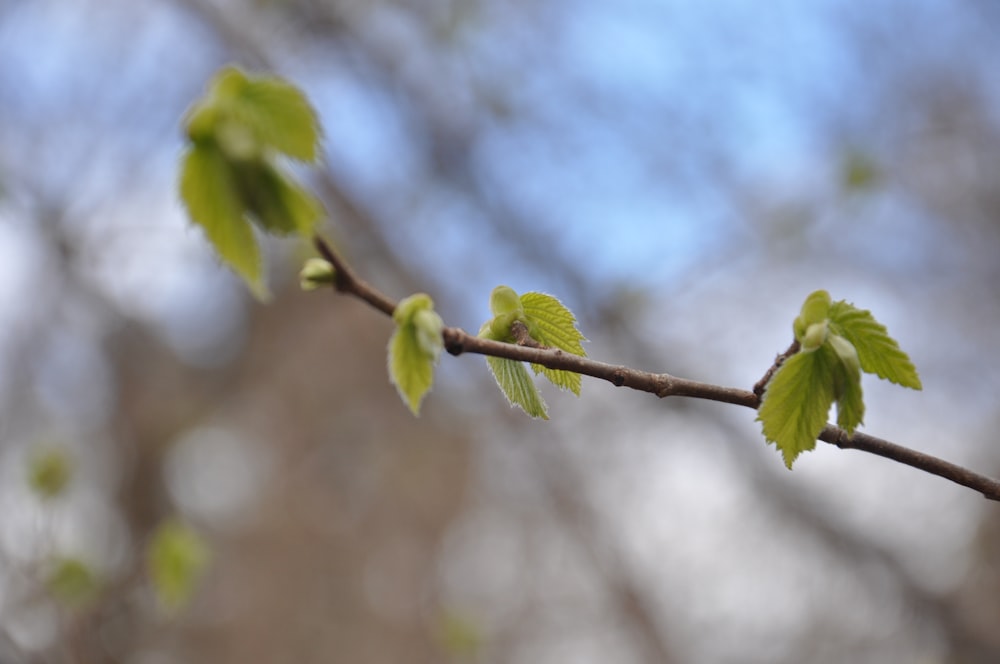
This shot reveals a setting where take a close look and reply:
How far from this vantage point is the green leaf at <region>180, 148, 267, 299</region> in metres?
0.41

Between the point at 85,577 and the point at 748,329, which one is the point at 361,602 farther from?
the point at 85,577

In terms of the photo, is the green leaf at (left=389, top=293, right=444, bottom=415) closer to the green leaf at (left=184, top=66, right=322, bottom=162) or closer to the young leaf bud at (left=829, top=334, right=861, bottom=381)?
the green leaf at (left=184, top=66, right=322, bottom=162)

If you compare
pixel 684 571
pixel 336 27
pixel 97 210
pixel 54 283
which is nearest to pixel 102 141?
pixel 97 210

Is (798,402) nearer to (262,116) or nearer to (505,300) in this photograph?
(505,300)

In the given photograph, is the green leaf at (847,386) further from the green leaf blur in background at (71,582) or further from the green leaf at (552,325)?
the green leaf blur in background at (71,582)

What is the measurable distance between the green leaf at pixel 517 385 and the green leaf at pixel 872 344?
0.19m

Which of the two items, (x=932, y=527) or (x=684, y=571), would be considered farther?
(x=684, y=571)

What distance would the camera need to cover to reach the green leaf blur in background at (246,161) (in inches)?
15.3

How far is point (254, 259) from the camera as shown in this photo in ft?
1.39

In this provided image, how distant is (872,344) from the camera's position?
0.52 meters

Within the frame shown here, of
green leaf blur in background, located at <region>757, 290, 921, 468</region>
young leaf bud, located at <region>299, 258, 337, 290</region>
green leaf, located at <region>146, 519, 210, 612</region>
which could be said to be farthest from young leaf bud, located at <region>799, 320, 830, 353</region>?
green leaf, located at <region>146, 519, 210, 612</region>

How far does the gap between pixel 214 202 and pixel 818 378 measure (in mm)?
346

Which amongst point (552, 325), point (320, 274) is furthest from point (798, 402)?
point (320, 274)

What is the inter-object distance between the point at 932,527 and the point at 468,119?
189cm
